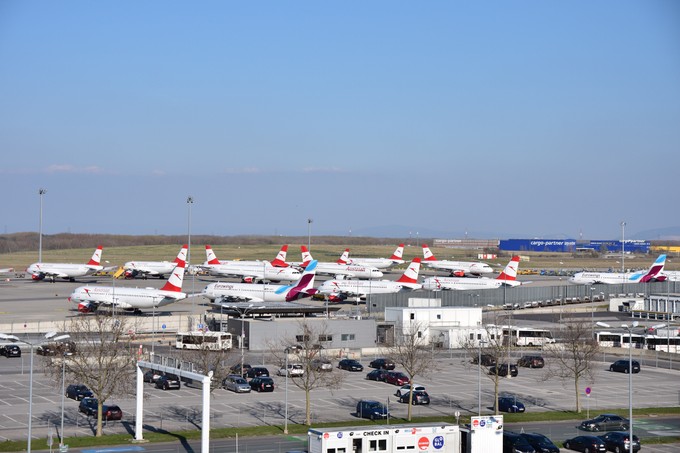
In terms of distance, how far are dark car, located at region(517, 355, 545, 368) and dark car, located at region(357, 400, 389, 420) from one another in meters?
29.4

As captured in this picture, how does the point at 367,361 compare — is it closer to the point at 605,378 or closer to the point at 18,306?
the point at 605,378

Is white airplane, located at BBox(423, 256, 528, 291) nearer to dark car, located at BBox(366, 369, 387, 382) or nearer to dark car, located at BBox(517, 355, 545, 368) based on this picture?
dark car, located at BBox(517, 355, 545, 368)

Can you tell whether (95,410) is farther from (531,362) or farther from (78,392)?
(531,362)

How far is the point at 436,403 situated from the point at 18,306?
3140 inches

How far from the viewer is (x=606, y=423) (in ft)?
187

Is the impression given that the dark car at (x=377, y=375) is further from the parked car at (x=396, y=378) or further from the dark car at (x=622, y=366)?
the dark car at (x=622, y=366)

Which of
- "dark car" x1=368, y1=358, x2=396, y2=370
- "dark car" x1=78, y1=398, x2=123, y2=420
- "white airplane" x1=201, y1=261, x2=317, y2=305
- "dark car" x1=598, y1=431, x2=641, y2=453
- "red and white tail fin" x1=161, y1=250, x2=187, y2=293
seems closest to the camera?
"dark car" x1=598, y1=431, x2=641, y2=453

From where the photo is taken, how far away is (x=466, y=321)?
104188mm

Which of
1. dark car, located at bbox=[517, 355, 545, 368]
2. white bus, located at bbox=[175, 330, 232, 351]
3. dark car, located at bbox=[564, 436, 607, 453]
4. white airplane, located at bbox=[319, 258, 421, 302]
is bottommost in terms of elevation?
dark car, located at bbox=[517, 355, 545, 368]

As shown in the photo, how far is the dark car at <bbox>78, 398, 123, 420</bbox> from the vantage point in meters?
58.4

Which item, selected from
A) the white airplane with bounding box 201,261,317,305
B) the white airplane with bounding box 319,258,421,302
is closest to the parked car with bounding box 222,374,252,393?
the white airplane with bounding box 201,261,317,305

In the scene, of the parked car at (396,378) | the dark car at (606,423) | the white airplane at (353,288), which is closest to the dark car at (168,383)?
the parked car at (396,378)

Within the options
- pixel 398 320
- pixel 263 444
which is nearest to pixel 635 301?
pixel 398 320

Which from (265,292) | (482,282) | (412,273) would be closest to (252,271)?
(412,273)
